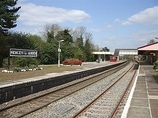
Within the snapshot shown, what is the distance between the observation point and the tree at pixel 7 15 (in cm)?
4547

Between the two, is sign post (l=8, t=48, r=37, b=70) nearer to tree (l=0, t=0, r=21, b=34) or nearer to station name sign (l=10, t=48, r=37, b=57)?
station name sign (l=10, t=48, r=37, b=57)

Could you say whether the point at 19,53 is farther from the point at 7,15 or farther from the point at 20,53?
the point at 7,15

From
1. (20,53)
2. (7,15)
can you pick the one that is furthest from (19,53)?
(7,15)

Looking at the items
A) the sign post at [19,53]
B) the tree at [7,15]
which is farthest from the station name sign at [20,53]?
the tree at [7,15]

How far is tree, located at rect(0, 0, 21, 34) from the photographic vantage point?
149ft

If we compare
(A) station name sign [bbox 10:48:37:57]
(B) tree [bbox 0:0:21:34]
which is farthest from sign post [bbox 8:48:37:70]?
(B) tree [bbox 0:0:21:34]

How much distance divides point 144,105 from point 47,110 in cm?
452

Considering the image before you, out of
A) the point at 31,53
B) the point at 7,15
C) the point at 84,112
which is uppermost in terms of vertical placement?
the point at 7,15

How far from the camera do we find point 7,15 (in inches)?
1791

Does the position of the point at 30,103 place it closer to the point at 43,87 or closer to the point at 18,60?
the point at 43,87

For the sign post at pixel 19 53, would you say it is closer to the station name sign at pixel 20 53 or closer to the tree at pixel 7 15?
the station name sign at pixel 20 53

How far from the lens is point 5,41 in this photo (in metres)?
47.8

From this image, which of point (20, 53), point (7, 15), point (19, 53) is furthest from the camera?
point (7, 15)

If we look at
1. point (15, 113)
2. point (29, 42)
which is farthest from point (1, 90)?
point (29, 42)
